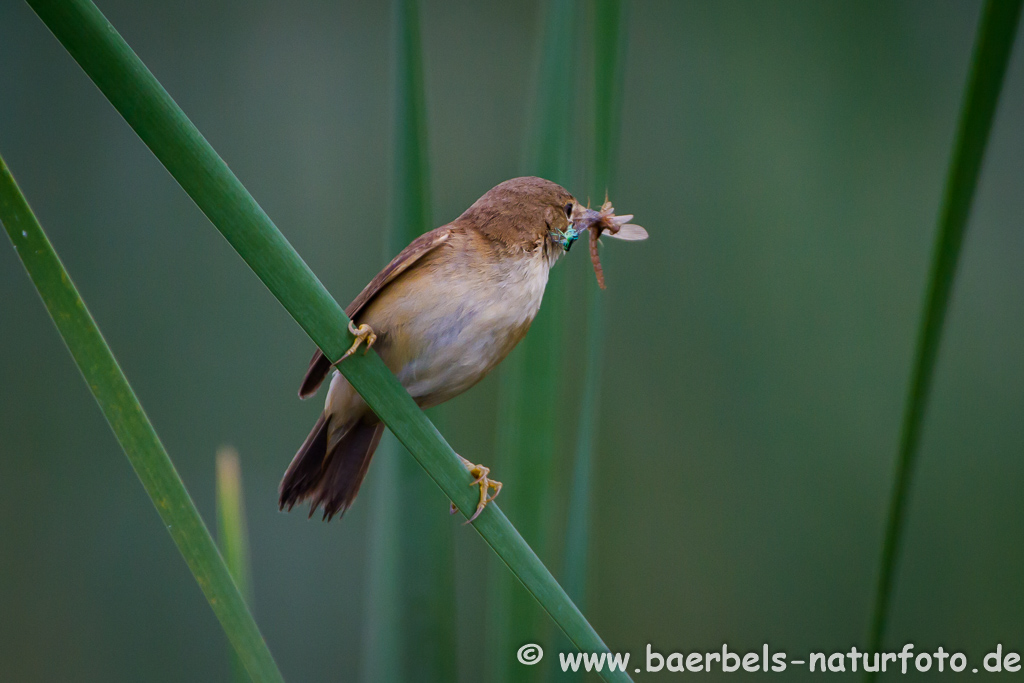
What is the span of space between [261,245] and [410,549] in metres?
0.58

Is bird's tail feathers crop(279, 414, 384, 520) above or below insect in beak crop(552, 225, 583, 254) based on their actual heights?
below

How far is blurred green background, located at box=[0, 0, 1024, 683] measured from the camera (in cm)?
311

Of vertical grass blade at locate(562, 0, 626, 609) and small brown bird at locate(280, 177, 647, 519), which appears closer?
vertical grass blade at locate(562, 0, 626, 609)

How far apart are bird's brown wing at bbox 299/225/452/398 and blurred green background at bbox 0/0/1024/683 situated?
1.77 m

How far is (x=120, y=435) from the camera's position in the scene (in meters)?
0.76

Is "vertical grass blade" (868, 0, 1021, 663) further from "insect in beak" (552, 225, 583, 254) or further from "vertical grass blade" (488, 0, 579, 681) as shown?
"insect in beak" (552, 225, 583, 254)

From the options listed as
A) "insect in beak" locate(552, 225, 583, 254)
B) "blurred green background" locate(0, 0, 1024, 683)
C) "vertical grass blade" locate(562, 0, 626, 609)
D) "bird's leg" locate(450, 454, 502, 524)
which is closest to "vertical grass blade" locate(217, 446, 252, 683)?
"bird's leg" locate(450, 454, 502, 524)

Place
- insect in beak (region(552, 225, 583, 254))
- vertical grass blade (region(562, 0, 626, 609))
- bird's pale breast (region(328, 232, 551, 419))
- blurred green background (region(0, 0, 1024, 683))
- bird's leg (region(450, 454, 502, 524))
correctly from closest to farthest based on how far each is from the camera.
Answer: bird's leg (region(450, 454, 502, 524)), vertical grass blade (region(562, 0, 626, 609)), bird's pale breast (region(328, 232, 551, 419)), insect in beak (region(552, 225, 583, 254)), blurred green background (region(0, 0, 1024, 683))

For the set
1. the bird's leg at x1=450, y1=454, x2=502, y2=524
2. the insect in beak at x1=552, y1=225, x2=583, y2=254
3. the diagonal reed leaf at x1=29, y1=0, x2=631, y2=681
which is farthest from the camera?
the insect in beak at x1=552, y1=225, x2=583, y2=254

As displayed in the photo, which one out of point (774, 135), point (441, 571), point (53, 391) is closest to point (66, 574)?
point (53, 391)

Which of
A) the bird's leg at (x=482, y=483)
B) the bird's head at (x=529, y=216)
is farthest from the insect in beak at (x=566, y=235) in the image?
the bird's leg at (x=482, y=483)

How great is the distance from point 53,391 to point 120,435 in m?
3.15

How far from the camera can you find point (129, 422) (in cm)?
77

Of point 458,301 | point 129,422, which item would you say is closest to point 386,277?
point 458,301
